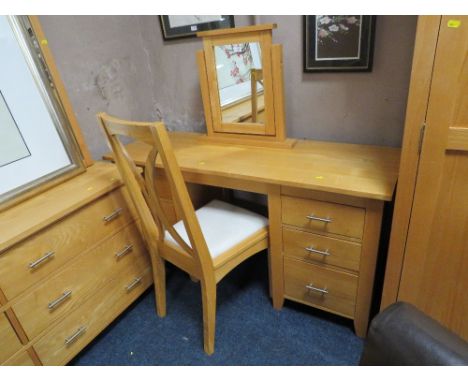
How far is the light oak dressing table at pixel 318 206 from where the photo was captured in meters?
1.08

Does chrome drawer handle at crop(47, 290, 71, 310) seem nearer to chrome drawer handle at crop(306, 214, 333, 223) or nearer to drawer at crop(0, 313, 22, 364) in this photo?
drawer at crop(0, 313, 22, 364)

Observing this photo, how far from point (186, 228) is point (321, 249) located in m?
0.52

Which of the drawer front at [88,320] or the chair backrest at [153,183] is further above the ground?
the chair backrest at [153,183]

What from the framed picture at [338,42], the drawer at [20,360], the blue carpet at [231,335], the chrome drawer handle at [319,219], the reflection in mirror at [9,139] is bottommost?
the blue carpet at [231,335]

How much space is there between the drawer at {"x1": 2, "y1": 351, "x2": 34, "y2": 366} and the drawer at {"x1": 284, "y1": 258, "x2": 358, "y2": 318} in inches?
39.3

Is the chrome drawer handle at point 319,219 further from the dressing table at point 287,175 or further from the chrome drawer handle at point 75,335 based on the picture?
the chrome drawer handle at point 75,335

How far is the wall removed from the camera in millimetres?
1248

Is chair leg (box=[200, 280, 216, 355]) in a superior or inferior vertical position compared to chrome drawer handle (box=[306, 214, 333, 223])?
inferior

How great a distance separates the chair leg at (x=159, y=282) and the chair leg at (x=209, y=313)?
11.1 inches

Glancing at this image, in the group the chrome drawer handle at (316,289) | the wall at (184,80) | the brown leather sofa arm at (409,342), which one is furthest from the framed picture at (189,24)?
the brown leather sofa arm at (409,342)

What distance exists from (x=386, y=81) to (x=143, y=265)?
4.29ft

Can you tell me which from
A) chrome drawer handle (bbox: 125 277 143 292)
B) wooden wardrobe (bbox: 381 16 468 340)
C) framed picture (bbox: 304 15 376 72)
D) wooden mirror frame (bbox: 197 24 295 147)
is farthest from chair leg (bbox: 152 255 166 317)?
framed picture (bbox: 304 15 376 72)

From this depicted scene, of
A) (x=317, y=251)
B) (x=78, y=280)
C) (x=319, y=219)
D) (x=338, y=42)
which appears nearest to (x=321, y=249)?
(x=317, y=251)

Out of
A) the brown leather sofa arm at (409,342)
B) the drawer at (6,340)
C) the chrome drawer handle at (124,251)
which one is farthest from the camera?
the chrome drawer handle at (124,251)
